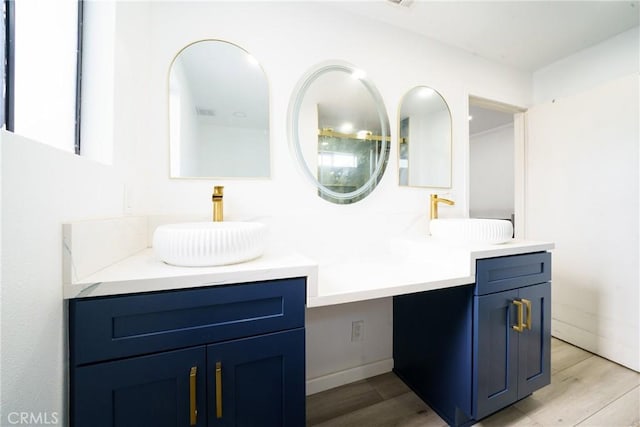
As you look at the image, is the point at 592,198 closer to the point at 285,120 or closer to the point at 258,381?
the point at 285,120

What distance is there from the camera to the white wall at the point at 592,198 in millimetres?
1567

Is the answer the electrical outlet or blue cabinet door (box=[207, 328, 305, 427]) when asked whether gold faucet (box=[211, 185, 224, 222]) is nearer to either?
blue cabinet door (box=[207, 328, 305, 427])

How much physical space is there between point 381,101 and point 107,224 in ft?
4.68

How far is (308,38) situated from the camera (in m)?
1.33

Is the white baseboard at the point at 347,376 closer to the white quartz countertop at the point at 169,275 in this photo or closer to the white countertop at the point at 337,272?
the white countertop at the point at 337,272

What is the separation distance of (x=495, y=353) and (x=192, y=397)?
1211 mm

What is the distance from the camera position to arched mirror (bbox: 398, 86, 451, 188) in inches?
61.5

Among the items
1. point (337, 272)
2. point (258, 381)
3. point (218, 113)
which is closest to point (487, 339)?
point (337, 272)

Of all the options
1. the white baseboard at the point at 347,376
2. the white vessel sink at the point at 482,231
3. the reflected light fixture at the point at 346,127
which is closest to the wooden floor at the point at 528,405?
the white baseboard at the point at 347,376

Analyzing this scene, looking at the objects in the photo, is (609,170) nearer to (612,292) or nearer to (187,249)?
(612,292)

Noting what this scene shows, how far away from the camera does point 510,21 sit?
59.4 inches

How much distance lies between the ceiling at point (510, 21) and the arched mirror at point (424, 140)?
373 mm

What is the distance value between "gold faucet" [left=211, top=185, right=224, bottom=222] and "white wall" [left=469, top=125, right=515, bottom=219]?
13.3 ft

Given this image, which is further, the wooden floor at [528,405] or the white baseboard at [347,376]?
the white baseboard at [347,376]
